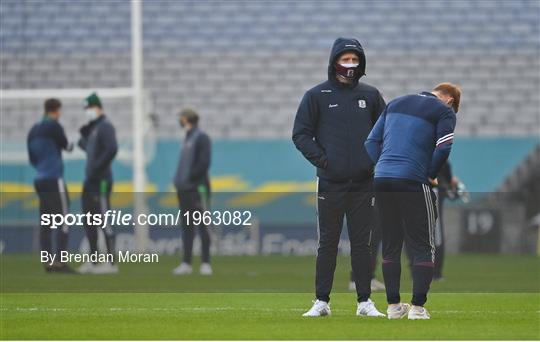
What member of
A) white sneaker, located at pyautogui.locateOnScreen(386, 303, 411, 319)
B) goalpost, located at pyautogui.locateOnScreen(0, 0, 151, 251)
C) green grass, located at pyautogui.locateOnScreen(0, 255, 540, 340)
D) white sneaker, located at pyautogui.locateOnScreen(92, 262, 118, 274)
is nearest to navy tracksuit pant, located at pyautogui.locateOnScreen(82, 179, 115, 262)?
white sneaker, located at pyautogui.locateOnScreen(92, 262, 118, 274)

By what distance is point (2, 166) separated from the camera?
22.1 meters

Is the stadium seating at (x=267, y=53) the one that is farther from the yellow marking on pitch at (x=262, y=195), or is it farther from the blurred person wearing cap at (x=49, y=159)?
the blurred person wearing cap at (x=49, y=159)

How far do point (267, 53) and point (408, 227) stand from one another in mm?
16511

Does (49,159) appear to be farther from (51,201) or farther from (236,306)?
(236,306)

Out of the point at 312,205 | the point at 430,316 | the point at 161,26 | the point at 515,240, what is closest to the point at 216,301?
the point at 430,316

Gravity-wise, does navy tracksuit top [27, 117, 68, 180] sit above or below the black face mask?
below

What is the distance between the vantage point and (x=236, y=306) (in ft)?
37.0

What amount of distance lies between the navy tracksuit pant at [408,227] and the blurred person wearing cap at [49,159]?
296 inches

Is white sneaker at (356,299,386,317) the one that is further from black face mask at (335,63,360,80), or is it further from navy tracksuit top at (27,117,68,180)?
navy tracksuit top at (27,117,68,180)

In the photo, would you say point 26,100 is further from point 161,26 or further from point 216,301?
point 216,301

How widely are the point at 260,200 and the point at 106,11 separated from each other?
18.4 ft

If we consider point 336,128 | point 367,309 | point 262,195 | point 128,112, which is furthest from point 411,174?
point 128,112

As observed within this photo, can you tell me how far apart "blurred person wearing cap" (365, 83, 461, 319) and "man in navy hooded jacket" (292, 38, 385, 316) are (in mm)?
303

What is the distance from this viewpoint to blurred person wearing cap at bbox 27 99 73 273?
1656 centimetres
